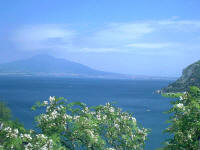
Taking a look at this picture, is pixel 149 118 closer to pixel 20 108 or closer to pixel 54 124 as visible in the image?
pixel 20 108

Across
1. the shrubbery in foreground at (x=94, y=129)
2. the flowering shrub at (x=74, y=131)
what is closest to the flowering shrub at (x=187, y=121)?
the shrubbery in foreground at (x=94, y=129)

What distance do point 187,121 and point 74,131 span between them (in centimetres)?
507

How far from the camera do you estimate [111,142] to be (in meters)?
16.7

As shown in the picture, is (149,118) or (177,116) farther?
(149,118)

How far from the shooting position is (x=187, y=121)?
11.5 metres

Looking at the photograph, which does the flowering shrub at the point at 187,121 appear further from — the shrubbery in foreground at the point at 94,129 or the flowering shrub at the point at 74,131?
the flowering shrub at the point at 74,131

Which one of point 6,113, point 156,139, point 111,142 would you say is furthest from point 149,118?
point 111,142

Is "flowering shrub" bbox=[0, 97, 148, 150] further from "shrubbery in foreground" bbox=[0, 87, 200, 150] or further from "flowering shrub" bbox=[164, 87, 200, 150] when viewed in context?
"flowering shrub" bbox=[164, 87, 200, 150]

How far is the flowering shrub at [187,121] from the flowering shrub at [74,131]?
352cm

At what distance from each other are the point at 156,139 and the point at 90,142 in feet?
214

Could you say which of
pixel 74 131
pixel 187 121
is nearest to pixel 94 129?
pixel 74 131

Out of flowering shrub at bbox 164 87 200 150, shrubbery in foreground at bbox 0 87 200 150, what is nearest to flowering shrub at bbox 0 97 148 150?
shrubbery in foreground at bbox 0 87 200 150

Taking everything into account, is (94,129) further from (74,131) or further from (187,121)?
(187,121)

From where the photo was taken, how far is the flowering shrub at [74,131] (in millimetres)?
11711
